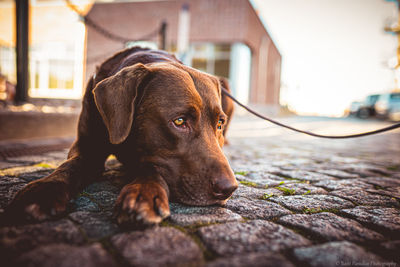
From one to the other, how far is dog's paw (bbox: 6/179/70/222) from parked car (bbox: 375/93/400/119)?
28690 mm

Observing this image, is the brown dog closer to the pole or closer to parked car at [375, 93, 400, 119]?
the pole

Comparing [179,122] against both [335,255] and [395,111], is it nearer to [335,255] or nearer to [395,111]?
[335,255]

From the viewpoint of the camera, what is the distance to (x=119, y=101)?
183 centimetres

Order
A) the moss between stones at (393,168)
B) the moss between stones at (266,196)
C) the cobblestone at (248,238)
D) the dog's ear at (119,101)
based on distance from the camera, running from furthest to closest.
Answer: the moss between stones at (393,168), the moss between stones at (266,196), the dog's ear at (119,101), the cobblestone at (248,238)

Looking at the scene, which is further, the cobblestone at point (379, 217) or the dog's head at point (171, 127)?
the dog's head at point (171, 127)

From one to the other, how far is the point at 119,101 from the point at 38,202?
30.8 inches

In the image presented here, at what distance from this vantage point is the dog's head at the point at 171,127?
5.65 feet

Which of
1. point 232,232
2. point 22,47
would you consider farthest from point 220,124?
point 22,47

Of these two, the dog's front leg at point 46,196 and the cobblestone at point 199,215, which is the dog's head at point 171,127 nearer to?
the cobblestone at point 199,215

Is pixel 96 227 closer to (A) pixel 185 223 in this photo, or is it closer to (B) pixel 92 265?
(B) pixel 92 265

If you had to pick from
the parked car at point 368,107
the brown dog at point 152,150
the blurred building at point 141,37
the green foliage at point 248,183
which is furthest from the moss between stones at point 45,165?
the parked car at point 368,107

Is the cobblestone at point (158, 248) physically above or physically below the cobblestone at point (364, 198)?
above

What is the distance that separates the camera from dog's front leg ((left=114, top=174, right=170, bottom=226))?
1.37m

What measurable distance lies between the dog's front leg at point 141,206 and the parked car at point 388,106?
2835 centimetres
